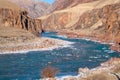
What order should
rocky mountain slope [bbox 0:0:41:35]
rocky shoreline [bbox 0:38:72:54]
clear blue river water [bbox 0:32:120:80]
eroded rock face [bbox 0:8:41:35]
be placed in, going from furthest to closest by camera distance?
rocky mountain slope [bbox 0:0:41:35]
eroded rock face [bbox 0:8:41:35]
rocky shoreline [bbox 0:38:72:54]
clear blue river water [bbox 0:32:120:80]

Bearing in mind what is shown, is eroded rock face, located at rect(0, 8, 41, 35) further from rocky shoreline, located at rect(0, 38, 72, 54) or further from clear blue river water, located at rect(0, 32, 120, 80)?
clear blue river water, located at rect(0, 32, 120, 80)

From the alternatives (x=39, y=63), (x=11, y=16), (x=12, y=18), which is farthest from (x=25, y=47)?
(x=12, y=18)

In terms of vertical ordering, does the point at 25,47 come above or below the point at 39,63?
below

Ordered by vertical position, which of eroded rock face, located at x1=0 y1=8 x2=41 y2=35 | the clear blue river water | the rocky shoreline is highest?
eroded rock face, located at x1=0 y1=8 x2=41 y2=35

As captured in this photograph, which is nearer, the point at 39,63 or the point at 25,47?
the point at 39,63

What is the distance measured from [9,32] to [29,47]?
13.8 metres

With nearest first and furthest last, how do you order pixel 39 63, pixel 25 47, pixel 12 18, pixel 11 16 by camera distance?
pixel 39 63, pixel 25 47, pixel 11 16, pixel 12 18

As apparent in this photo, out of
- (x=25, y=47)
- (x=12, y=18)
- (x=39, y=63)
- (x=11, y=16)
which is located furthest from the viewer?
(x=12, y=18)

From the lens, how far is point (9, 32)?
359 ft

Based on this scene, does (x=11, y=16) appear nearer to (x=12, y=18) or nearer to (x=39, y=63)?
(x=12, y=18)

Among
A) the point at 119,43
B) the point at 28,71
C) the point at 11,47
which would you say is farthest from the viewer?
the point at 119,43

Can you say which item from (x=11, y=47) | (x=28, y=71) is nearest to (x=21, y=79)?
(x=28, y=71)

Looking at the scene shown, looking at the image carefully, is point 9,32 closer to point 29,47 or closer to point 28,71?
point 29,47

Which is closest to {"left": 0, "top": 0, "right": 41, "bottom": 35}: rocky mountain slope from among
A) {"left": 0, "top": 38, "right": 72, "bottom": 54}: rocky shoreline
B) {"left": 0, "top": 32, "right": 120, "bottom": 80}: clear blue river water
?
{"left": 0, "top": 38, "right": 72, "bottom": 54}: rocky shoreline
